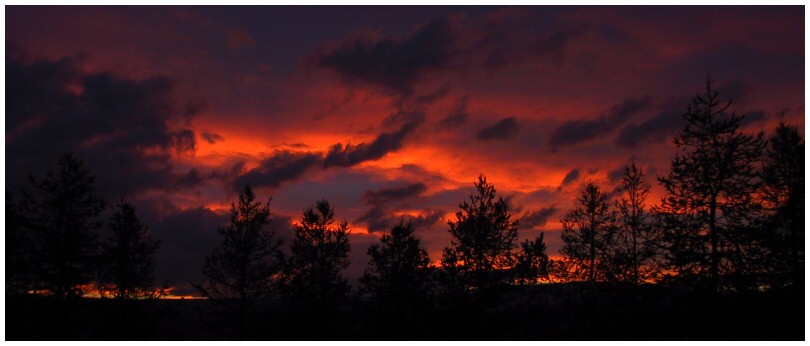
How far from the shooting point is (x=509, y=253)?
33406 mm

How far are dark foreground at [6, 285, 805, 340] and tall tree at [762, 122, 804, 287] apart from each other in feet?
5.42

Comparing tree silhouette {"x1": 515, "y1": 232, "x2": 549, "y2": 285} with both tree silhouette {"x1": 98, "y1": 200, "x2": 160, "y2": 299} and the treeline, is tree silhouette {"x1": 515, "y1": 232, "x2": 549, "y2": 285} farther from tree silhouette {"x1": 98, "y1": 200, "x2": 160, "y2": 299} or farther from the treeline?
tree silhouette {"x1": 98, "y1": 200, "x2": 160, "y2": 299}

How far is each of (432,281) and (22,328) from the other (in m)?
20.0

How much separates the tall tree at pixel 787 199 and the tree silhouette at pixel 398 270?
16377mm

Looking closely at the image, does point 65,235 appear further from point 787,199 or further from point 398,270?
point 787,199

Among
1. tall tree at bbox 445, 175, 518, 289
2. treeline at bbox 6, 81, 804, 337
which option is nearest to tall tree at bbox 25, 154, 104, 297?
treeline at bbox 6, 81, 804, 337

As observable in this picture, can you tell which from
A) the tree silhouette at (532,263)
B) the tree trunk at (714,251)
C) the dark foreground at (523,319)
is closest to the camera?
the dark foreground at (523,319)

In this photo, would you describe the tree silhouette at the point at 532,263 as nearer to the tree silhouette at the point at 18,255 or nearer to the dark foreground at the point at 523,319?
the dark foreground at the point at 523,319

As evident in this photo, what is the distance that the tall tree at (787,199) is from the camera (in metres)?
22.9

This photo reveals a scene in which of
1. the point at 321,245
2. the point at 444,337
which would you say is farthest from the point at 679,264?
the point at 321,245

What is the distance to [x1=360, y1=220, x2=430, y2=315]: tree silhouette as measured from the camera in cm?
2702

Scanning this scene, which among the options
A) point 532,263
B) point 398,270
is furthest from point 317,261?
point 532,263

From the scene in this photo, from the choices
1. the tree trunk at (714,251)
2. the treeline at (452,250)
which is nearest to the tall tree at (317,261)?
the treeline at (452,250)

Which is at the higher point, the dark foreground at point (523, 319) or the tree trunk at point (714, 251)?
the tree trunk at point (714, 251)
